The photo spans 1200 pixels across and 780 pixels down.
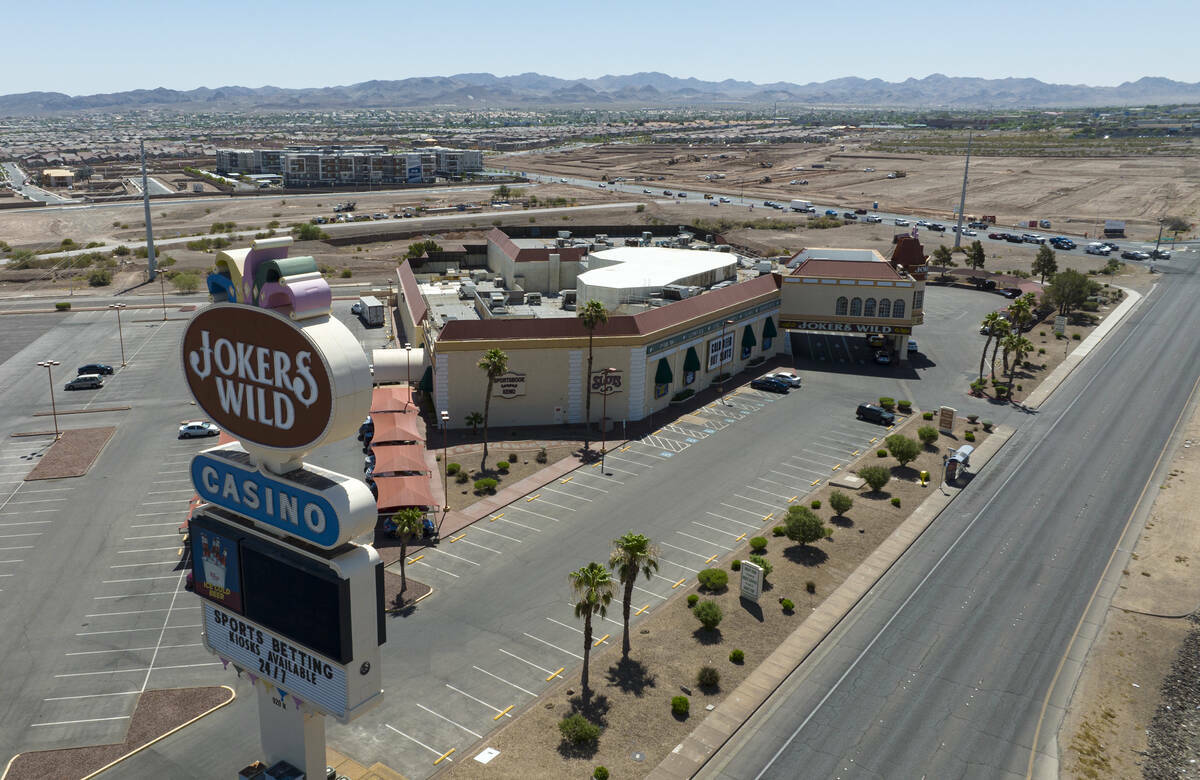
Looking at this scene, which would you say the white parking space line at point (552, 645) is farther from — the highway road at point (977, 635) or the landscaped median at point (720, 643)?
the highway road at point (977, 635)

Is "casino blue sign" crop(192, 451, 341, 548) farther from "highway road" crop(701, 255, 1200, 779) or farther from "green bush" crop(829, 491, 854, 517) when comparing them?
"green bush" crop(829, 491, 854, 517)

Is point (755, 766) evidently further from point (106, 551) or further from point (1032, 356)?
point (1032, 356)

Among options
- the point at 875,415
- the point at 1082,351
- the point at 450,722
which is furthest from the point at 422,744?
the point at 1082,351

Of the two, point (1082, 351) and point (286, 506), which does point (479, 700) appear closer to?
point (286, 506)

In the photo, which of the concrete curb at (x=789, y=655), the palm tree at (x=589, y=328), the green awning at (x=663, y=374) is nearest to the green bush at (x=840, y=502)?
the concrete curb at (x=789, y=655)

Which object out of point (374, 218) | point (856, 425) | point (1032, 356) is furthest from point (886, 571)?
point (374, 218)
